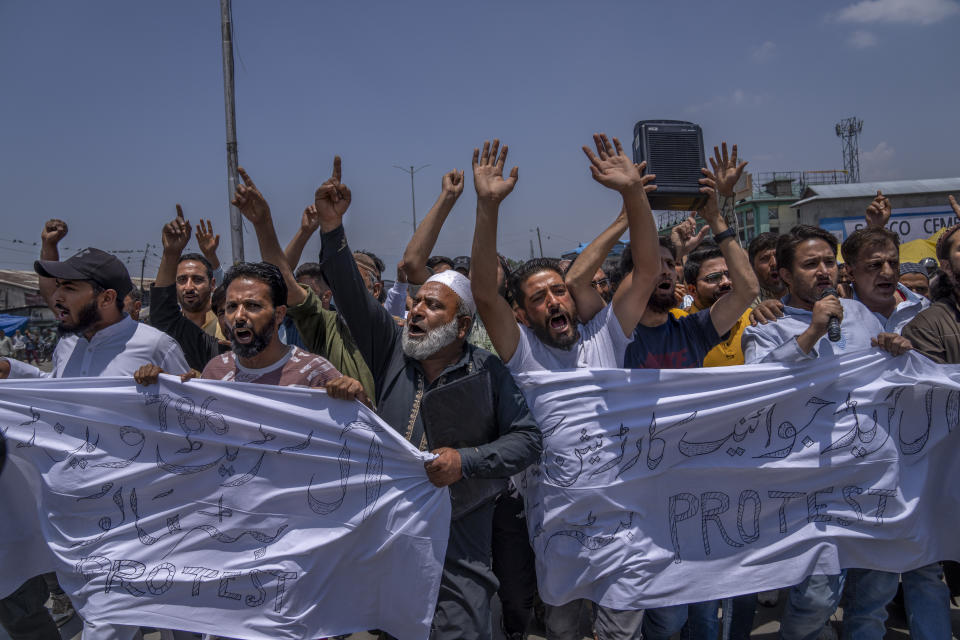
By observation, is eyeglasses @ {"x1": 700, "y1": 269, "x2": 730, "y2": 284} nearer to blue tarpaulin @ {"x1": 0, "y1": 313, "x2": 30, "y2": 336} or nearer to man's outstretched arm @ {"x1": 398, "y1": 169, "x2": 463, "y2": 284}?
man's outstretched arm @ {"x1": 398, "y1": 169, "x2": 463, "y2": 284}

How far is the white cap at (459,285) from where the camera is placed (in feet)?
10.1

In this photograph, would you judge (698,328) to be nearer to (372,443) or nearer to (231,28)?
(372,443)

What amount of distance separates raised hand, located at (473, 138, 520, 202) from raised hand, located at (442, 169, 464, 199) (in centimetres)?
62

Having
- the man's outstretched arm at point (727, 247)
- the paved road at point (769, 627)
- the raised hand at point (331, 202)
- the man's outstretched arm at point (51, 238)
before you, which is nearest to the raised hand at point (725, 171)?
the man's outstretched arm at point (727, 247)

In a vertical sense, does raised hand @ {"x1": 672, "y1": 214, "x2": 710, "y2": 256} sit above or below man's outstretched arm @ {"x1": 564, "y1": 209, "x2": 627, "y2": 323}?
above

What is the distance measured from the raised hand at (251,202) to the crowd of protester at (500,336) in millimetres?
11

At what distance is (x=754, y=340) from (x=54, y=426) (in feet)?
11.6

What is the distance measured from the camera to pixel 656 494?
10.0 feet

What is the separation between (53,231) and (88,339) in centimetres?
123

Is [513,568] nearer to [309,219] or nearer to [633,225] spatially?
[633,225]

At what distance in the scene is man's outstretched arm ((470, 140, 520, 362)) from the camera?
2861 mm

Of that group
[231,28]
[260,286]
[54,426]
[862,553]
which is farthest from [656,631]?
[231,28]

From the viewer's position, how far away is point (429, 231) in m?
3.57

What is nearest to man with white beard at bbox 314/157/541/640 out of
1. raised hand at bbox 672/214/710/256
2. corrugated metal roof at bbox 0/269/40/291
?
raised hand at bbox 672/214/710/256
